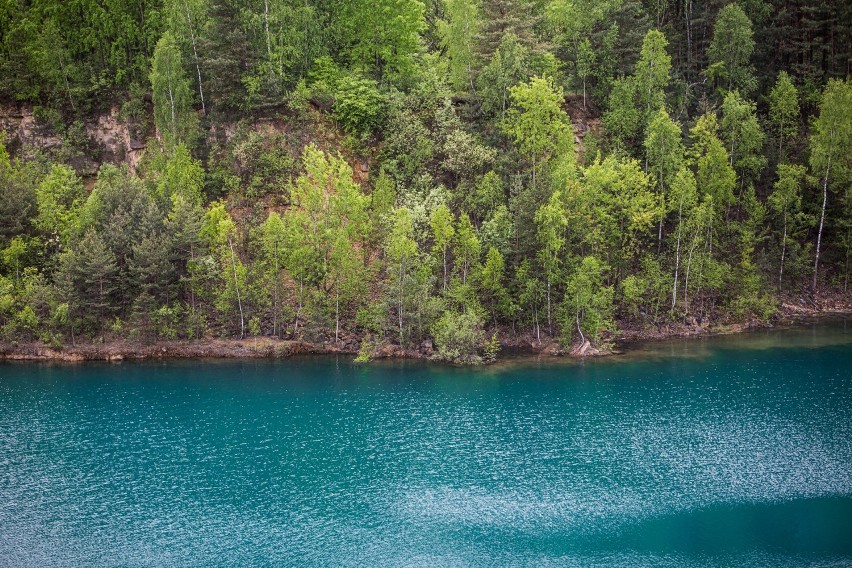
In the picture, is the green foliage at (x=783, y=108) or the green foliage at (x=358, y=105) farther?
the green foliage at (x=358, y=105)

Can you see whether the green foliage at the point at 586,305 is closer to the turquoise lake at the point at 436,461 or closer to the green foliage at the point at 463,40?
the turquoise lake at the point at 436,461

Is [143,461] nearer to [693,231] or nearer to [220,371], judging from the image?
[220,371]

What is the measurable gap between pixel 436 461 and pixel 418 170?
111 feet


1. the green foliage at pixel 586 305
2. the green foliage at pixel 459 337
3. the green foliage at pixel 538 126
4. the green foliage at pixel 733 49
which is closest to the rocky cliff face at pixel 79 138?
the green foliage at pixel 459 337

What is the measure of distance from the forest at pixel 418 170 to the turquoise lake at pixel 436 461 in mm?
5968

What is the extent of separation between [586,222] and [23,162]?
185 ft

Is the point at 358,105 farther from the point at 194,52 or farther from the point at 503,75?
the point at 194,52

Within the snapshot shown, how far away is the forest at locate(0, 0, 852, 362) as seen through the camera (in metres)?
66.2

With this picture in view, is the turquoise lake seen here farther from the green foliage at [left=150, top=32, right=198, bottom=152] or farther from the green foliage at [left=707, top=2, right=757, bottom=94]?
the green foliage at [left=707, top=2, right=757, bottom=94]

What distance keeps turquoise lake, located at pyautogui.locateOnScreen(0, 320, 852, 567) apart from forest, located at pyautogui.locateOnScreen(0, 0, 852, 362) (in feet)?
19.6

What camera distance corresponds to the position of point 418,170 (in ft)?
239

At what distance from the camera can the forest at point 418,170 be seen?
217 ft

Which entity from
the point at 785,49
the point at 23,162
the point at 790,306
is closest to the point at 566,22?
the point at 785,49

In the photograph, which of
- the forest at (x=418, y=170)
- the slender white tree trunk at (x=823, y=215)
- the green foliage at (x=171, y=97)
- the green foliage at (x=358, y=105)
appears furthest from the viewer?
the green foliage at (x=358, y=105)
